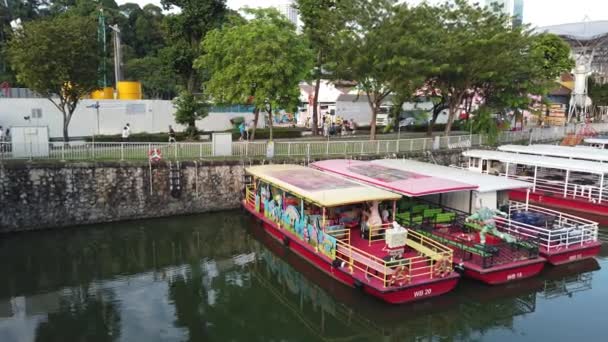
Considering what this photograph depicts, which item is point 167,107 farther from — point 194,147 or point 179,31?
point 194,147

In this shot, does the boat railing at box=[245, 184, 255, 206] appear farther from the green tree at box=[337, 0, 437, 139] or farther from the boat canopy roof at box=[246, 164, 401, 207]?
the green tree at box=[337, 0, 437, 139]

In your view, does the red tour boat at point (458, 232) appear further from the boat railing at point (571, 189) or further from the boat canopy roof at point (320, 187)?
the boat railing at point (571, 189)

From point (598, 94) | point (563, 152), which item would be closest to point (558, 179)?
point (563, 152)

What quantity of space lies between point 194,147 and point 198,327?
459 inches

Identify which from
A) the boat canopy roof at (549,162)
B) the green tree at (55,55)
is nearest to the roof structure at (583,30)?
the boat canopy roof at (549,162)

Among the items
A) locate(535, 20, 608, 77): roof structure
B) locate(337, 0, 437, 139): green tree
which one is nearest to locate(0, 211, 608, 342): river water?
locate(337, 0, 437, 139): green tree

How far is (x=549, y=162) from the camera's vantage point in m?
22.3

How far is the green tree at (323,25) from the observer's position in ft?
90.4

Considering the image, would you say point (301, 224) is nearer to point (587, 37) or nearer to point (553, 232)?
point (553, 232)

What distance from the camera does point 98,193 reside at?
65.8 ft

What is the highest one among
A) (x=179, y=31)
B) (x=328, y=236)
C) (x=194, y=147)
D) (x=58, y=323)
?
(x=179, y=31)

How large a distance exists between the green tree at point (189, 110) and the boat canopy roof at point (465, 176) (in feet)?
43.6

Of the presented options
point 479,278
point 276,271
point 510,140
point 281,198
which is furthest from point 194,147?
point 510,140

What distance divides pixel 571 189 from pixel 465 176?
27.2ft
